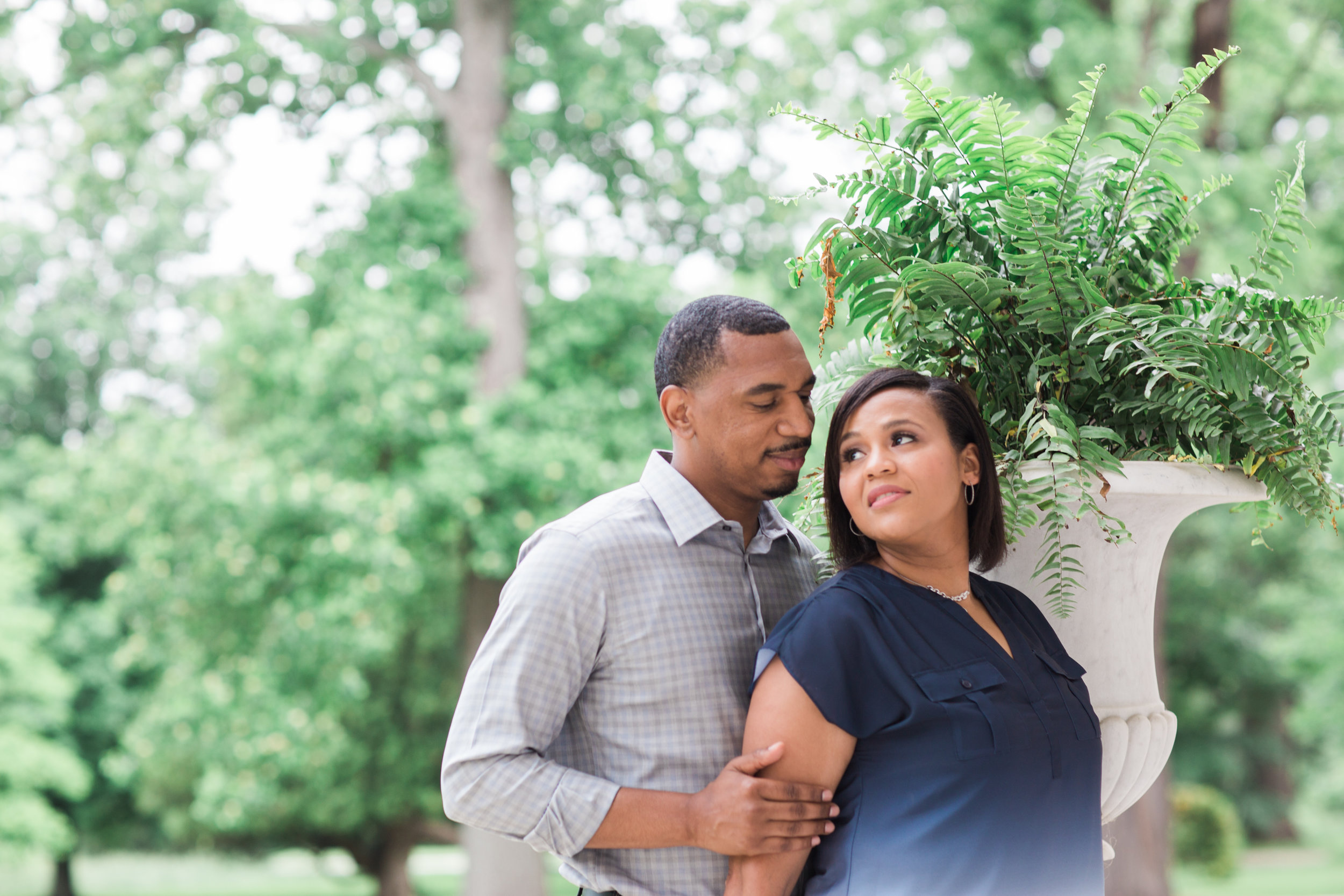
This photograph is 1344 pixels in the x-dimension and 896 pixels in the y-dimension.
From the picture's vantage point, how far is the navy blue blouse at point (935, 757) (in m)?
1.66

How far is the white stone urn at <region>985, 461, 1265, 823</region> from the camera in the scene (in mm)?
2029

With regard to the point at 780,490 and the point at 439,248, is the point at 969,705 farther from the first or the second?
the point at 439,248

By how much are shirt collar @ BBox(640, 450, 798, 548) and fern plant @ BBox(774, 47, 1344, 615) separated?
25 cm

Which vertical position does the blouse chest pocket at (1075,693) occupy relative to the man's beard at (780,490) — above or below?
below

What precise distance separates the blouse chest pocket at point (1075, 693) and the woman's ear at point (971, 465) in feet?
1.00

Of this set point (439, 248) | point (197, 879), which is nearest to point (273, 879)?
point (197, 879)

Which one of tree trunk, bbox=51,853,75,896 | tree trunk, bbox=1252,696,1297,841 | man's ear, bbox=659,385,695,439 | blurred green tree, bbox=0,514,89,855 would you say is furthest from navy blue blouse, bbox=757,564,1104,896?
tree trunk, bbox=1252,696,1297,841

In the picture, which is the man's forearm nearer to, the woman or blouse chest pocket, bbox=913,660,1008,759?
the woman

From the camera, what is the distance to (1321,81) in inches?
393

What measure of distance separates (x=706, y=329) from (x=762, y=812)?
2.70 feet

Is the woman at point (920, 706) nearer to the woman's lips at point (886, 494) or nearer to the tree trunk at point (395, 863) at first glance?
the woman's lips at point (886, 494)

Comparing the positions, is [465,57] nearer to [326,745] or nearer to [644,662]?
[326,745]

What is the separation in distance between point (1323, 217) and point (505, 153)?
6499 millimetres

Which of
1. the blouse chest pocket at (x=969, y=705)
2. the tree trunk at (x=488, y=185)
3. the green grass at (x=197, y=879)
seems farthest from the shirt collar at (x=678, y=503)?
the green grass at (x=197, y=879)
